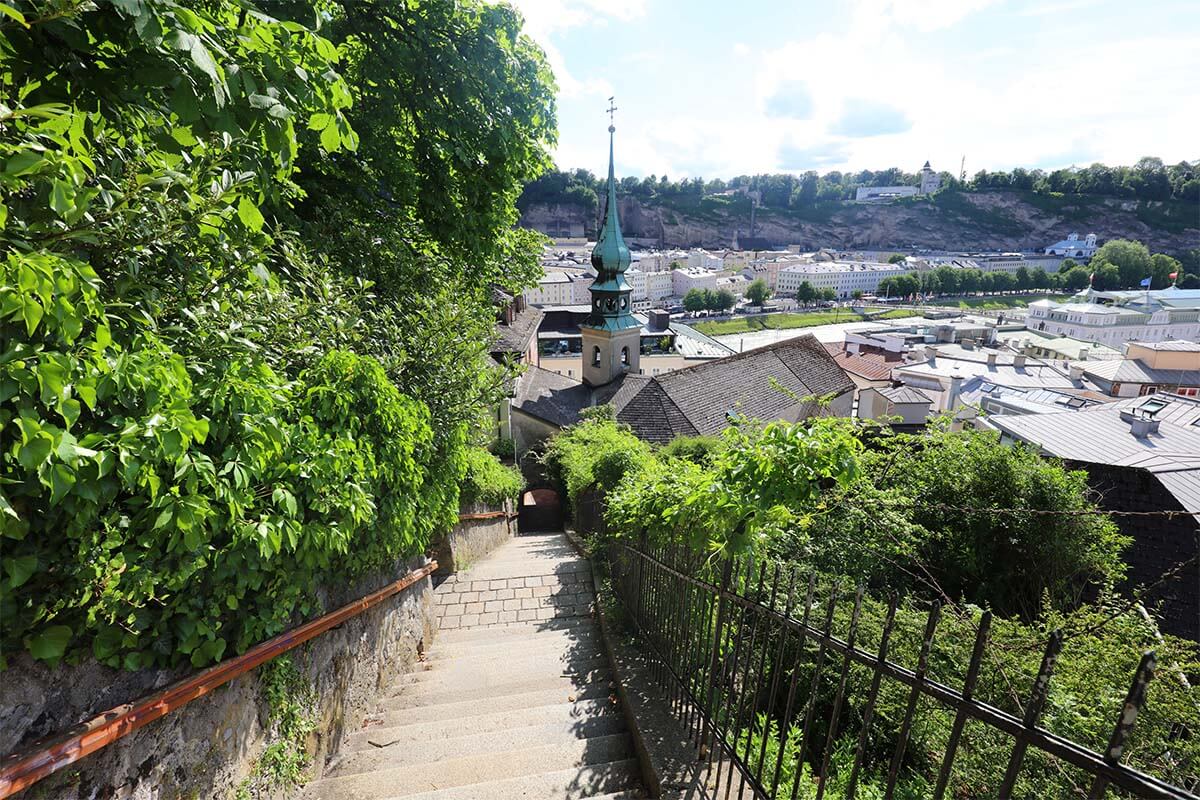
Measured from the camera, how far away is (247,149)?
2877 millimetres

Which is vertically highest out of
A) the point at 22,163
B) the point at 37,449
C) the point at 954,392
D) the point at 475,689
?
the point at 22,163

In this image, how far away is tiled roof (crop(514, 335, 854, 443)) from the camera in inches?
751

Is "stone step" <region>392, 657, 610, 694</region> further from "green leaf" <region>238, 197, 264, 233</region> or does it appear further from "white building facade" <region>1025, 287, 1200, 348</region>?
"white building facade" <region>1025, 287, 1200, 348</region>

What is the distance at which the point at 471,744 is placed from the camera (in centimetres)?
381

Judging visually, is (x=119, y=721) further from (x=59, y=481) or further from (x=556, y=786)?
(x=556, y=786)

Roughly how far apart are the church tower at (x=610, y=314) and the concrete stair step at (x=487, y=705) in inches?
786

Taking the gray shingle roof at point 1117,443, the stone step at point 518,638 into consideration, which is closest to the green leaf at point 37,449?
the stone step at point 518,638

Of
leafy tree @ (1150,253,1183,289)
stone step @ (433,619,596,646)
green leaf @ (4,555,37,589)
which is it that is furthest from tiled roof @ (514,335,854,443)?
leafy tree @ (1150,253,1183,289)

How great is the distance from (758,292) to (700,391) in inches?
3173

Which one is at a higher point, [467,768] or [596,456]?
[467,768]

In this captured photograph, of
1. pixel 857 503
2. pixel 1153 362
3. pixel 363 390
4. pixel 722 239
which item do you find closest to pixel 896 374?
pixel 1153 362

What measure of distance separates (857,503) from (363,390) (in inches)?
225

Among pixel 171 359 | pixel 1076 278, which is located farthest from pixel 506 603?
pixel 1076 278

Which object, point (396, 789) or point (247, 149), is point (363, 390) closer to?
point (247, 149)
